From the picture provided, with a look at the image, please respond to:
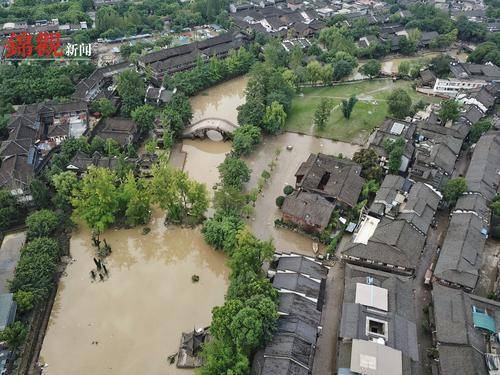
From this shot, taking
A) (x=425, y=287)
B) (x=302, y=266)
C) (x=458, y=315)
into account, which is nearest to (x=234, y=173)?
(x=302, y=266)

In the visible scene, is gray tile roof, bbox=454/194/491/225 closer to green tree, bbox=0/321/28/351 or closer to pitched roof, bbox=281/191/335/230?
pitched roof, bbox=281/191/335/230

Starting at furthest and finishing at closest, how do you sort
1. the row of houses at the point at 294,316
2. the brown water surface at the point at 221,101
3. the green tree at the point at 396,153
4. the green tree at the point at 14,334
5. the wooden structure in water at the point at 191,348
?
the brown water surface at the point at 221,101 < the green tree at the point at 396,153 < the wooden structure in water at the point at 191,348 < the green tree at the point at 14,334 < the row of houses at the point at 294,316

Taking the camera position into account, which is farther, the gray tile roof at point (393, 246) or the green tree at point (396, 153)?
the green tree at point (396, 153)

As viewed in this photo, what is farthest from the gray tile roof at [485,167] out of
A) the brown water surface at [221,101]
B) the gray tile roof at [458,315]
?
the brown water surface at [221,101]

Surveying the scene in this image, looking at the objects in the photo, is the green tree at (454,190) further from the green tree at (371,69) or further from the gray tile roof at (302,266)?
the green tree at (371,69)

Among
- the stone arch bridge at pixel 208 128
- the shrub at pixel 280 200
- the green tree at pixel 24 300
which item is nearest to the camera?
the green tree at pixel 24 300

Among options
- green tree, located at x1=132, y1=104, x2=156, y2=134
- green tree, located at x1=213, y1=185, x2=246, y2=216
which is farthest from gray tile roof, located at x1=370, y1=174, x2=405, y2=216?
green tree, located at x1=132, y1=104, x2=156, y2=134
